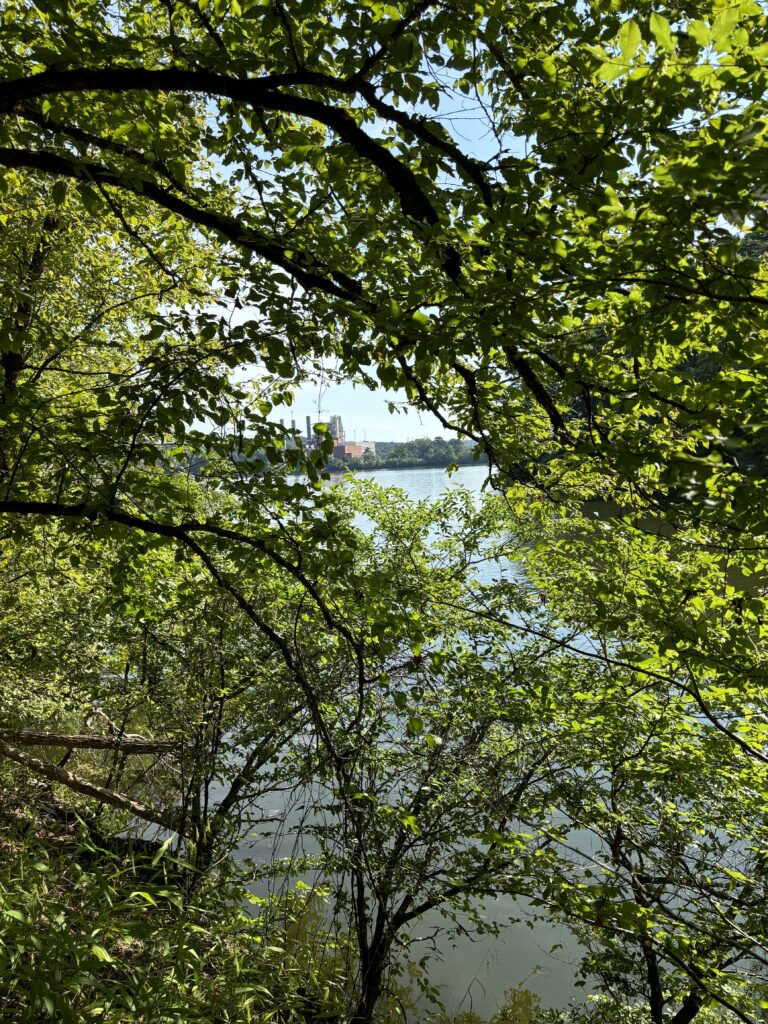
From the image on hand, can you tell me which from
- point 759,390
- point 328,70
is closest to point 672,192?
point 759,390

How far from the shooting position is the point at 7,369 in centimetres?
645

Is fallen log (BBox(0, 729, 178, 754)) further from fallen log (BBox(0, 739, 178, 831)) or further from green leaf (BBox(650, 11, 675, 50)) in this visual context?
green leaf (BBox(650, 11, 675, 50))

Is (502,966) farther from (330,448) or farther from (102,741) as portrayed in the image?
(330,448)

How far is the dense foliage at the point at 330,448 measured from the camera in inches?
96.3

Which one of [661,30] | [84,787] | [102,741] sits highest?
[661,30]

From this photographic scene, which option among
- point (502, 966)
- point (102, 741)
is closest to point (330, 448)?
point (102, 741)

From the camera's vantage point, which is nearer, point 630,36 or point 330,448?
point 630,36

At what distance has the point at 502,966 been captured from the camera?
7566 millimetres

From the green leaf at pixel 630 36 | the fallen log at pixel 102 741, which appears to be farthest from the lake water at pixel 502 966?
the green leaf at pixel 630 36

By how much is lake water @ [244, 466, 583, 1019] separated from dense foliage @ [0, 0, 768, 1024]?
3.15 ft

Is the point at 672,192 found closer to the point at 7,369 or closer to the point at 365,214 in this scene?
the point at 365,214

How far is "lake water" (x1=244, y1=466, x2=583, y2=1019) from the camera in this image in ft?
23.5

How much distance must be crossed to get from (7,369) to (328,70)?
453 centimetres

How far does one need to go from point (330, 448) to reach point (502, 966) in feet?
24.0
